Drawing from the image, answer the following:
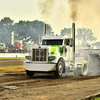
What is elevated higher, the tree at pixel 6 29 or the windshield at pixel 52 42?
the tree at pixel 6 29

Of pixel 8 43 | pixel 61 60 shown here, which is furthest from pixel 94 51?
pixel 8 43

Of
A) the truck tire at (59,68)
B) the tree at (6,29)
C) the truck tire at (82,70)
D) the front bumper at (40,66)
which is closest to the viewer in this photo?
the front bumper at (40,66)

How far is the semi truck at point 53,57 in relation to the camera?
1443 cm

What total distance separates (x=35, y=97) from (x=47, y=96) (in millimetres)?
493

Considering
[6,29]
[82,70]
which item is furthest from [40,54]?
[6,29]

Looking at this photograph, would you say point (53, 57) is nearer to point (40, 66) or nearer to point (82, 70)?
point (40, 66)

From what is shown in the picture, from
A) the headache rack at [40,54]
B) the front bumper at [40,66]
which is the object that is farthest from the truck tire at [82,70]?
the headache rack at [40,54]

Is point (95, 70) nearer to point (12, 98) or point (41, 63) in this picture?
point (41, 63)

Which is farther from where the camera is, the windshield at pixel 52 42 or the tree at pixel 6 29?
the tree at pixel 6 29

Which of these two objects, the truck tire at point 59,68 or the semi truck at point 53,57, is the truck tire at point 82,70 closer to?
the semi truck at point 53,57

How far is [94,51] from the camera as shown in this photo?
21094 mm

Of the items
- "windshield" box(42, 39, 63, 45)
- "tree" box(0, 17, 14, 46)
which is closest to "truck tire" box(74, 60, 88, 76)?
"windshield" box(42, 39, 63, 45)

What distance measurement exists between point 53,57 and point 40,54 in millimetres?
901

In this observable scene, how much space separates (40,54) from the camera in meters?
14.7
